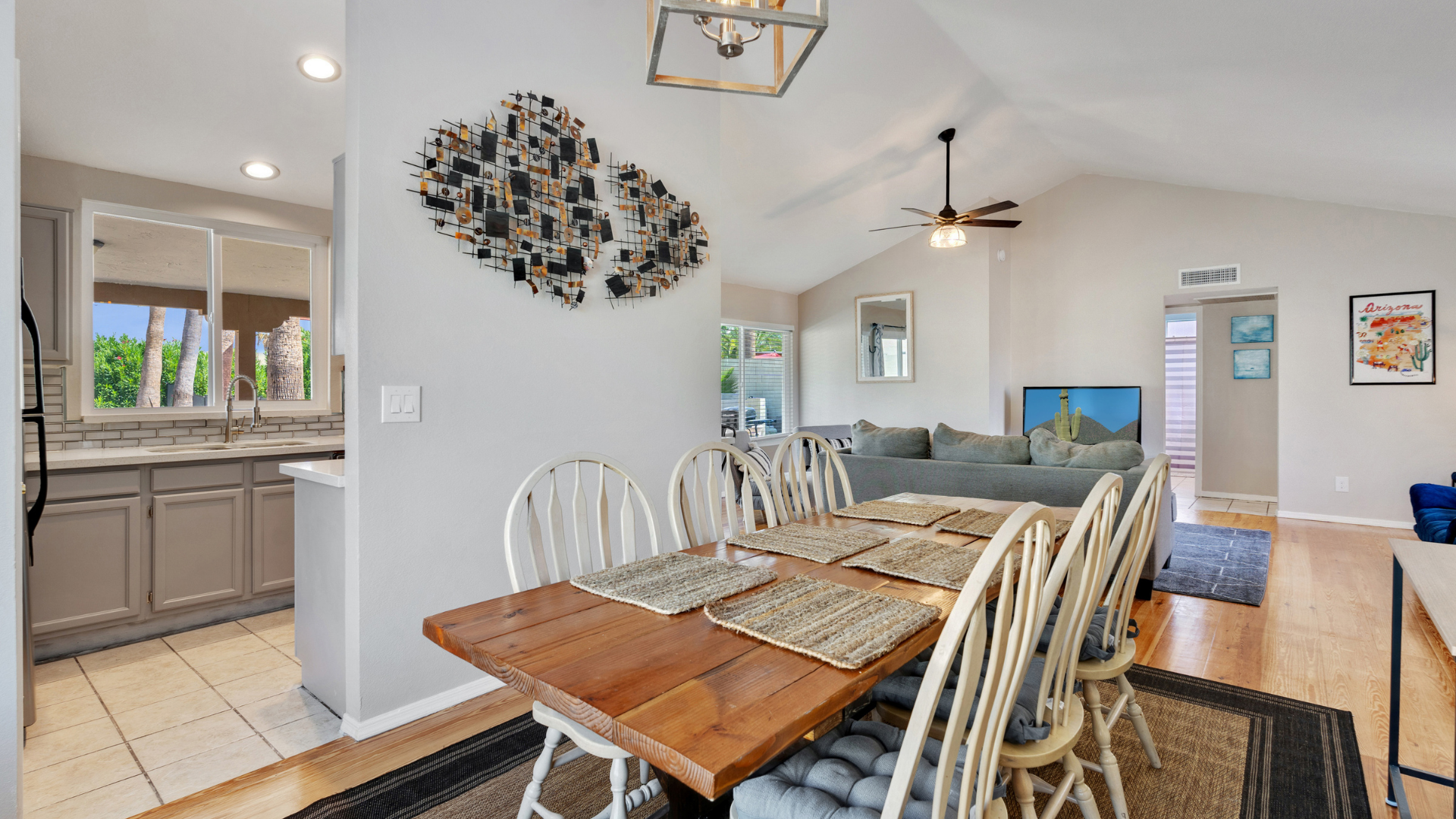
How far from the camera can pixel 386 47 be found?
207cm

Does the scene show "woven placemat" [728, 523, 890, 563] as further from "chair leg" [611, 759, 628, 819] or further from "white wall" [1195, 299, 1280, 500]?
"white wall" [1195, 299, 1280, 500]

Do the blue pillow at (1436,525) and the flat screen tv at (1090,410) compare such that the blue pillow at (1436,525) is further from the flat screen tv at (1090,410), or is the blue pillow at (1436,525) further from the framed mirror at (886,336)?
the framed mirror at (886,336)

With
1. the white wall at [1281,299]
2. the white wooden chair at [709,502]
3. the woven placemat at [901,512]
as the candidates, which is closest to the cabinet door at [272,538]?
the white wooden chair at [709,502]

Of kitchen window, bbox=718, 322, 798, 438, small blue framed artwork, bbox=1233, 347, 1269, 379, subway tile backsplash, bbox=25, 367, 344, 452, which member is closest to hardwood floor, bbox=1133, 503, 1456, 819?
small blue framed artwork, bbox=1233, 347, 1269, 379

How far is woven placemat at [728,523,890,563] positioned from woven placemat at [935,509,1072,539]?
245 millimetres

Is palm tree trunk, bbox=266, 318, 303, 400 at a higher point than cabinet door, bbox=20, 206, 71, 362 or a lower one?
lower

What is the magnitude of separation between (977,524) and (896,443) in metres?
1.90

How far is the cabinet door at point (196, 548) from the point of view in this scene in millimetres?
2959

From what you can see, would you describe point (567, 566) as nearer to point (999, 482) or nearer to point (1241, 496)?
point (999, 482)

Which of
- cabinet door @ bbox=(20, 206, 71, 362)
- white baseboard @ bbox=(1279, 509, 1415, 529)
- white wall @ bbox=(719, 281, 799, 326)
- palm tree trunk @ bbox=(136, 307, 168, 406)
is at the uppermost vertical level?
white wall @ bbox=(719, 281, 799, 326)

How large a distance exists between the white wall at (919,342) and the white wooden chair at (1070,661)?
17.9 ft

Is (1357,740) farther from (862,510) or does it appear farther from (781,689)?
(781,689)

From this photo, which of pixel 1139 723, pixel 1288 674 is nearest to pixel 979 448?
pixel 1288 674

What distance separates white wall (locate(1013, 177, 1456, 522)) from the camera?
5.02 metres
